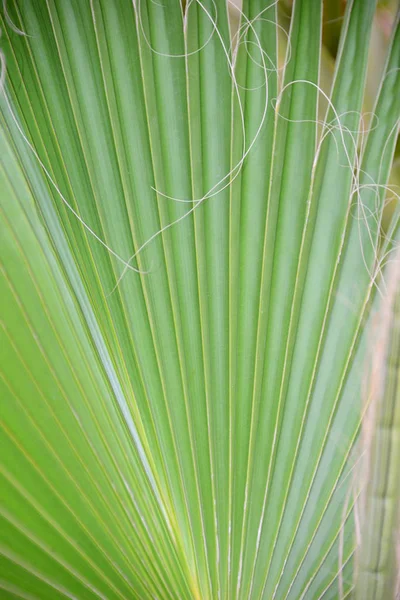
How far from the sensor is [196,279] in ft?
2.37

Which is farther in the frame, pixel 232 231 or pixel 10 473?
pixel 232 231

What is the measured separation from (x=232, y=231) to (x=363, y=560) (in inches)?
17.2

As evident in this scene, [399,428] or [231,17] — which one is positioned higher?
[231,17]

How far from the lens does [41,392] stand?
63 cm

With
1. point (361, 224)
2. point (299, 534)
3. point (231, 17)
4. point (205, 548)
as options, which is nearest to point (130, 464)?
point (205, 548)

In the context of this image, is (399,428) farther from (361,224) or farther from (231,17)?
(231,17)

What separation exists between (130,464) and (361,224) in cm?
47

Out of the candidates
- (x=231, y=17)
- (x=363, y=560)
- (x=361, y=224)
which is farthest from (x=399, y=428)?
(x=231, y=17)

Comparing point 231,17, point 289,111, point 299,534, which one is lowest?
point 299,534

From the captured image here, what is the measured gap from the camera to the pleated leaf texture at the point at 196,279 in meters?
0.67

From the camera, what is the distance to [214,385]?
0.72 metres

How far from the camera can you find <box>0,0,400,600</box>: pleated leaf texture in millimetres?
667

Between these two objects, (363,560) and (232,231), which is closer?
(363,560)

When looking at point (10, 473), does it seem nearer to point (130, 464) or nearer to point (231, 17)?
point (130, 464)
